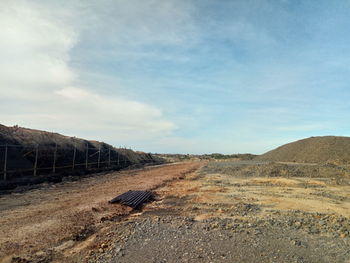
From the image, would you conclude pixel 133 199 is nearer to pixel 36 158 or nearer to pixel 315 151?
pixel 36 158

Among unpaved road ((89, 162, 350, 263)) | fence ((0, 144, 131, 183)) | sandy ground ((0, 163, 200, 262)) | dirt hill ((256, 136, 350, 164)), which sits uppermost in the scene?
dirt hill ((256, 136, 350, 164))

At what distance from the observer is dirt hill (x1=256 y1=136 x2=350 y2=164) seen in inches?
1379

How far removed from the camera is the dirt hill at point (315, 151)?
3503 centimetres

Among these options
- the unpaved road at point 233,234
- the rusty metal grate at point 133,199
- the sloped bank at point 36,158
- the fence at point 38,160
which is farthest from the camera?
the fence at point 38,160

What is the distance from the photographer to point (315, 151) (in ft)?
124

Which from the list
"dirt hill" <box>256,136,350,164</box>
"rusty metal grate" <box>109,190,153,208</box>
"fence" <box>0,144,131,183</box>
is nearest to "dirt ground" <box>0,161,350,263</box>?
"rusty metal grate" <box>109,190,153,208</box>

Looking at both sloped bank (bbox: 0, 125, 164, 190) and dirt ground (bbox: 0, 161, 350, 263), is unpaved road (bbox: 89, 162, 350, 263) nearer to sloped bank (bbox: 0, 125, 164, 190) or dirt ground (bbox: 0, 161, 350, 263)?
dirt ground (bbox: 0, 161, 350, 263)

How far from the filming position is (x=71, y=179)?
18.3 meters

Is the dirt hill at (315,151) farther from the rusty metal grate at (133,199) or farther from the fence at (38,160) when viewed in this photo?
the rusty metal grate at (133,199)

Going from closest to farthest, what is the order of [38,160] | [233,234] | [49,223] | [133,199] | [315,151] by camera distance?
1. [233,234]
2. [49,223]
3. [133,199]
4. [38,160]
5. [315,151]

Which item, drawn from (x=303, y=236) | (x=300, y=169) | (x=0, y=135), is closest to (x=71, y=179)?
(x=0, y=135)

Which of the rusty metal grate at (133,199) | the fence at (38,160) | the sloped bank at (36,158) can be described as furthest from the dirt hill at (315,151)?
the rusty metal grate at (133,199)

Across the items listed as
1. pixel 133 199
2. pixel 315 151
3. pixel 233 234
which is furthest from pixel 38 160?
pixel 315 151

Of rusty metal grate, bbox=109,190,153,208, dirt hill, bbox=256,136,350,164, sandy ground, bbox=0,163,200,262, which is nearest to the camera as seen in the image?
sandy ground, bbox=0,163,200,262
